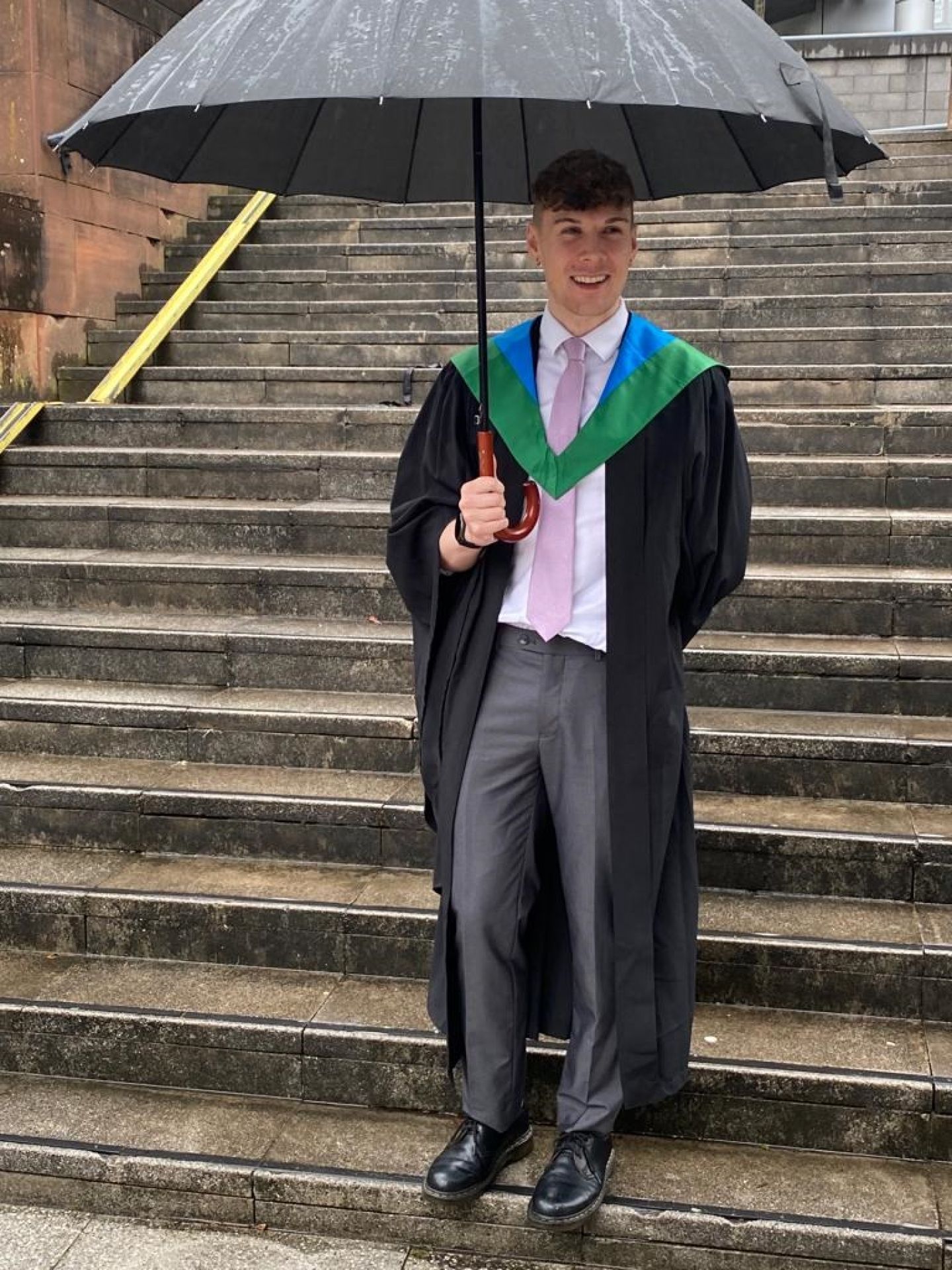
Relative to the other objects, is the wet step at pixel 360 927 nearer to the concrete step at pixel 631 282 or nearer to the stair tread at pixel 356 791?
the stair tread at pixel 356 791

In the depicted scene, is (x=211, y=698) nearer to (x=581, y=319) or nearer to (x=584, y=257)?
(x=581, y=319)

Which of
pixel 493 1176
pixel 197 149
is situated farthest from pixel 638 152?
pixel 493 1176

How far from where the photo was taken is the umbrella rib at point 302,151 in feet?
10.5

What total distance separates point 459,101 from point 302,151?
16.9 inches

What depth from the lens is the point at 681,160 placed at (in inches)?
123

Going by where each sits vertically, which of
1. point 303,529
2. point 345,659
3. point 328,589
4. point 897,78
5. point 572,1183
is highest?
point 897,78

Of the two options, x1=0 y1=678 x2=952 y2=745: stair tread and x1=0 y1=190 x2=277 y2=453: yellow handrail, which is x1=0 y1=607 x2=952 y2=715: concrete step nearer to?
x1=0 y1=678 x2=952 y2=745: stair tread

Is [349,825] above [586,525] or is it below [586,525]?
below

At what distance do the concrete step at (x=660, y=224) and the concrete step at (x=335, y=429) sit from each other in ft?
7.95

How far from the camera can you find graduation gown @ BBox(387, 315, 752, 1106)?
2855 millimetres

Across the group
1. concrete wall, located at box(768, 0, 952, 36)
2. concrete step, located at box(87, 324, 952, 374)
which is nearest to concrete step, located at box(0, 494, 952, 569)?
concrete step, located at box(87, 324, 952, 374)

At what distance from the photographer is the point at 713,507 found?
9.64ft

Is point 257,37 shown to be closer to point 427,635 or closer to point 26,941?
point 427,635

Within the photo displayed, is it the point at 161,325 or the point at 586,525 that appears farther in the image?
the point at 161,325
